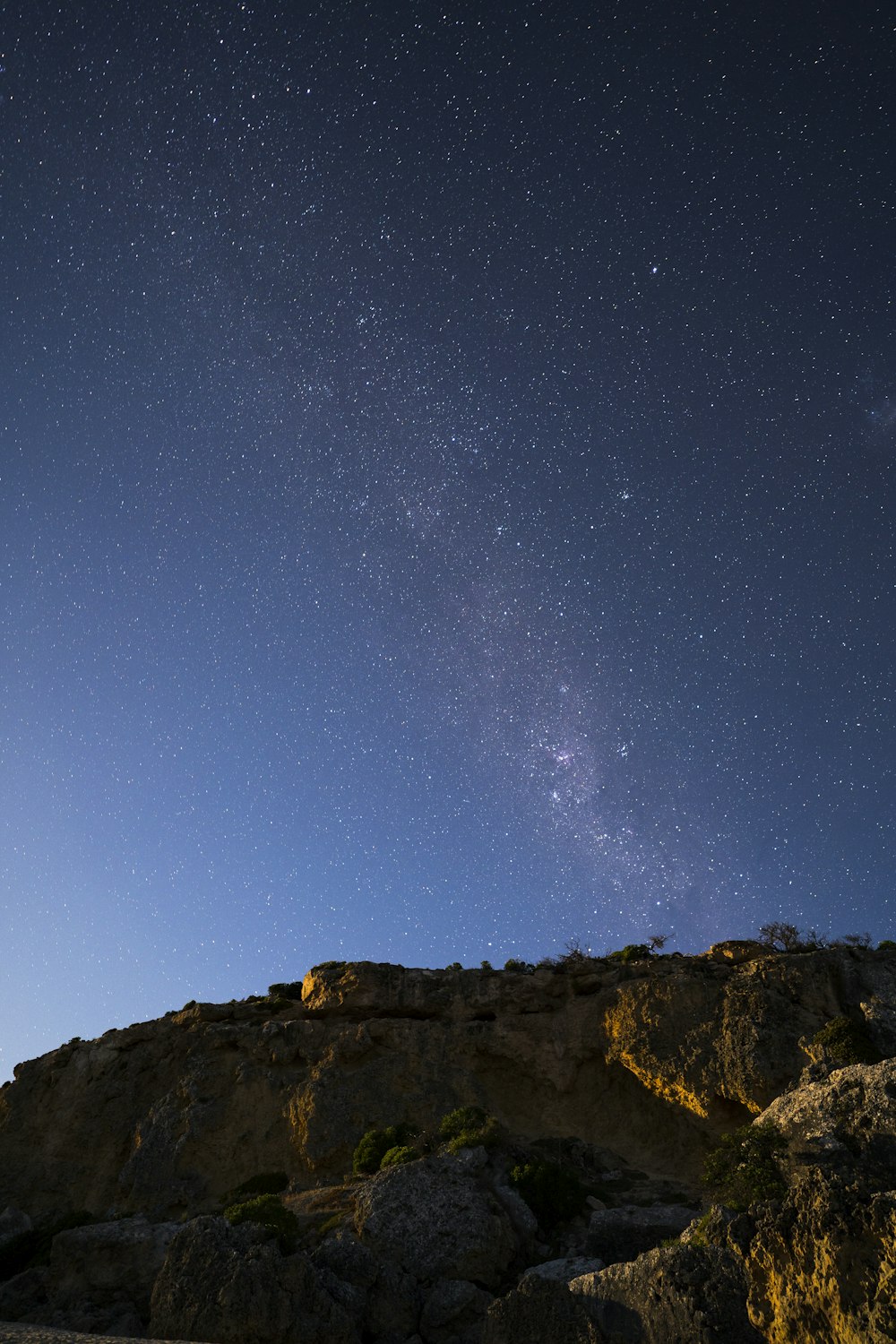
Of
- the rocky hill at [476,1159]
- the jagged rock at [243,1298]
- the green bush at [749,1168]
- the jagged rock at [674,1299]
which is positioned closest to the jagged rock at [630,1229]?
the rocky hill at [476,1159]

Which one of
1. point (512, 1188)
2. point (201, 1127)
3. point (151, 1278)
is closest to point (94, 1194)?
point (201, 1127)

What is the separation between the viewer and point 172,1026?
1683 inches

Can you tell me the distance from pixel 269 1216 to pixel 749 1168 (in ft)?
50.0

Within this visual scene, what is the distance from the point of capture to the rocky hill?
14.9m

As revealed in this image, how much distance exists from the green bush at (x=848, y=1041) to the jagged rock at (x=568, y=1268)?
1180cm

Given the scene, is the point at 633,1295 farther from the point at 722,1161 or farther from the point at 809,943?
the point at 809,943

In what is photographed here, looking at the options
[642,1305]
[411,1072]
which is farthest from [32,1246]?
[642,1305]

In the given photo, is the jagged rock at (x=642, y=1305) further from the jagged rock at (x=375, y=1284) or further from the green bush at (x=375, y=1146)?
the green bush at (x=375, y=1146)

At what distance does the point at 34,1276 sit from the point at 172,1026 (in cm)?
1646

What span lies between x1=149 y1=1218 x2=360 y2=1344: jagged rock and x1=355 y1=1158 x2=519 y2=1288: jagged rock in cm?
296

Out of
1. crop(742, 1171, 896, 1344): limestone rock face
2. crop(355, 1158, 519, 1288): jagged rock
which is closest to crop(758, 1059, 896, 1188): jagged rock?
crop(742, 1171, 896, 1344): limestone rock face

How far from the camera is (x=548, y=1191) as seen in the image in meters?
25.4

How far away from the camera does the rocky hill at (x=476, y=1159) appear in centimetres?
1494

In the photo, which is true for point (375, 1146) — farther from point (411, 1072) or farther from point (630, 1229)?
point (630, 1229)
